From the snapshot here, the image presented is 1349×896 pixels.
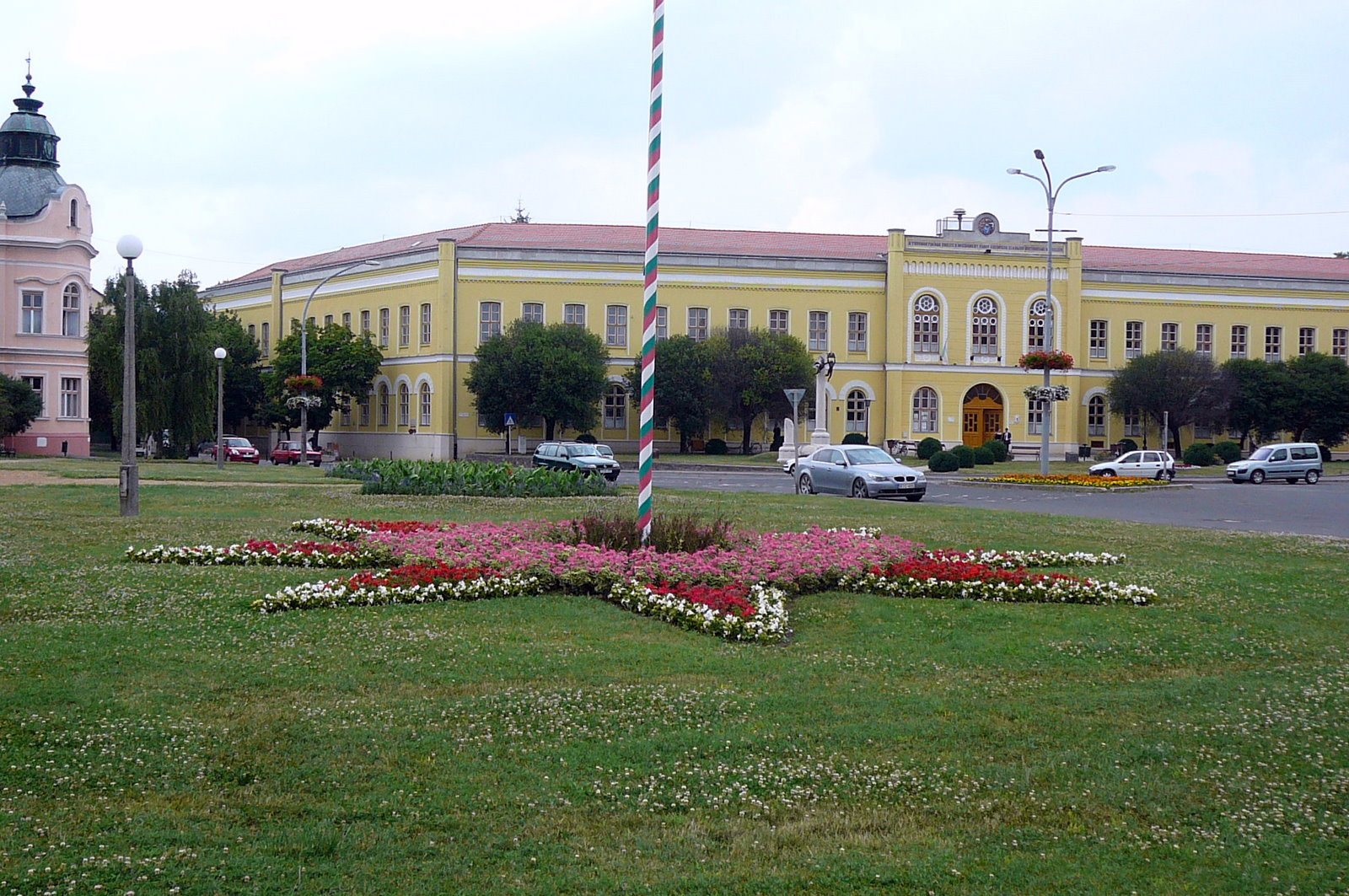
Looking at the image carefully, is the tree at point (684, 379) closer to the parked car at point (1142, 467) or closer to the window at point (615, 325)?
the window at point (615, 325)

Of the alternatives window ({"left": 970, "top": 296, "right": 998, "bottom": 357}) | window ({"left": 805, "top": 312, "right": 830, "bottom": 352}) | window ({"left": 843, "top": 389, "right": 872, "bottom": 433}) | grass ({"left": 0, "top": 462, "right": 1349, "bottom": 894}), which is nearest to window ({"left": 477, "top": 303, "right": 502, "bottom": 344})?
window ({"left": 805, "top": 312, "right": 830, "bottom": 352})

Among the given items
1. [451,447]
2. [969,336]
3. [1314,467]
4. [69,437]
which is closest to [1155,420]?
[969,336]

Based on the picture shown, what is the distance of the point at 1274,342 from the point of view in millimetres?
68438

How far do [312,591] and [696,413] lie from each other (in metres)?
51.1

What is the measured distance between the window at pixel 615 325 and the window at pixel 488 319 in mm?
5990

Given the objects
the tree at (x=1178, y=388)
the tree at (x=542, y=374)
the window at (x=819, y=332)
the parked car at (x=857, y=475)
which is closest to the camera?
the parked car at (x=857, y=475)

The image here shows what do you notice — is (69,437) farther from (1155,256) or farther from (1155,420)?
(1155,256)

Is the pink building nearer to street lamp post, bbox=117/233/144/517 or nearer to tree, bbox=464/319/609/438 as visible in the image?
tree, bbox=464/319/609/438

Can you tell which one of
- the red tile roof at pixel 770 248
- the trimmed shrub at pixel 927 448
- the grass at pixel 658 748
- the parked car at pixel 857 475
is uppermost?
the red tile roof at pixel 770 248

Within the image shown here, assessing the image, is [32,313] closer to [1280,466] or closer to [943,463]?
[943,463]

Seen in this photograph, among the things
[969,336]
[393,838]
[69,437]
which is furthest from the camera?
[969,336]

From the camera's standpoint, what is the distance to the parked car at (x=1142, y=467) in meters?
43.2

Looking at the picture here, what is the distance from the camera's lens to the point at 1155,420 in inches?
2525

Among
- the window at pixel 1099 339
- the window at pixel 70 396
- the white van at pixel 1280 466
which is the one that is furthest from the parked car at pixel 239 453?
the window at pixel 1099 339
